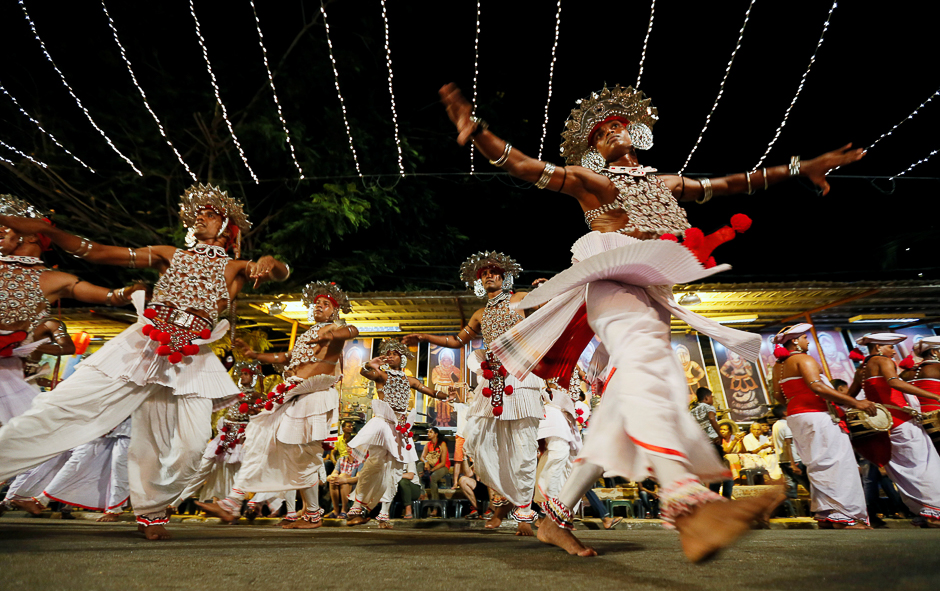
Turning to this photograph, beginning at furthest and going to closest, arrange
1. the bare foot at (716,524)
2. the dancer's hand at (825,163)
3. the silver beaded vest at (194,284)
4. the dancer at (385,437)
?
the dancer at (385,437) < the silver beaded vest at (194,284) < the dancer's hand at (825,163) < the bare foot at (716,524)

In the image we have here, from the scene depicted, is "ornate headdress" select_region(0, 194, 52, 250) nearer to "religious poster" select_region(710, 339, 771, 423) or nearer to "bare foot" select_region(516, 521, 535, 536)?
"bare foot" select_region(516, 521, 535, 536)

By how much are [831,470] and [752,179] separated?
3.92 meters

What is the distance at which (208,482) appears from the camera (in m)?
8.23

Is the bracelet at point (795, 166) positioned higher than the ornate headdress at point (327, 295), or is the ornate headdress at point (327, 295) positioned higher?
the ornate headdress at point (327, 295)

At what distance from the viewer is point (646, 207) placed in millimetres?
2799

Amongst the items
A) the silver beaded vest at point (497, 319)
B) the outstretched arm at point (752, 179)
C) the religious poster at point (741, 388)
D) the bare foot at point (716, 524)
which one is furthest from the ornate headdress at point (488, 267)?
the religious poster at point (741, 388)

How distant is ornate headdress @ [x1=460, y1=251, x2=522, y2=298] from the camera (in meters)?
5.71

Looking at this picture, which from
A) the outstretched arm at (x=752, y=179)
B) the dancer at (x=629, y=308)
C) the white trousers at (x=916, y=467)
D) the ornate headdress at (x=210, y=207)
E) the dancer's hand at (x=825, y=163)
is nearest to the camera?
the dancer at (x=629, y=308)

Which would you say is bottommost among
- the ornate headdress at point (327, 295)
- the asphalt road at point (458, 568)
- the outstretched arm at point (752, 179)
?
the asphalt road at point (458, 568)

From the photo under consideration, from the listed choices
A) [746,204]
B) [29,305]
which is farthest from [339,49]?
[746,204]

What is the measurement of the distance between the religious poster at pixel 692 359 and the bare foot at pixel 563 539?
10.4 meters

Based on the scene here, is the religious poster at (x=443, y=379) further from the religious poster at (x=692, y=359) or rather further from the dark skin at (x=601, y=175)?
the dark skin at (x=601, y=175)

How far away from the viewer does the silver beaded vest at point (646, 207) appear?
2.74 meters

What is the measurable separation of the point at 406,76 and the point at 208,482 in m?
8.98
